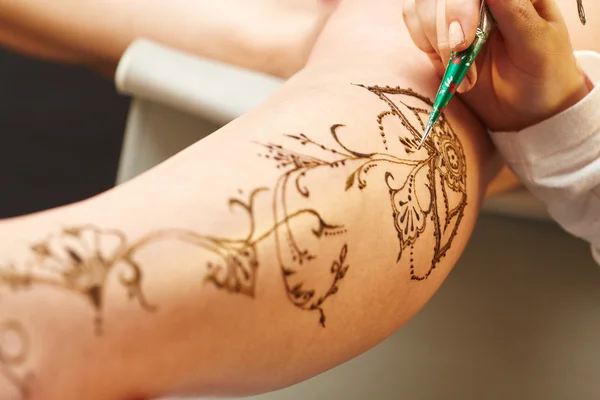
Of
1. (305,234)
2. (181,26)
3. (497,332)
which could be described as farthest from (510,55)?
(181,26)

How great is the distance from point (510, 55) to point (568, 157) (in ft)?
0.44

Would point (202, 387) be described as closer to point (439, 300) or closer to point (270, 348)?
point (270, 348)

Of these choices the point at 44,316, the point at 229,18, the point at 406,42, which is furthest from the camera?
the point at 229,18

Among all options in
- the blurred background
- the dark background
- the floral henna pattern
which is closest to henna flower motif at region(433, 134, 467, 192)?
the floral henna pattern

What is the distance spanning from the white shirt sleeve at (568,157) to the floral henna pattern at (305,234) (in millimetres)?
101

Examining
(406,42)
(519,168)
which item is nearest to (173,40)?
(406,42)

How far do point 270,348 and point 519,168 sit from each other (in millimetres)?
391

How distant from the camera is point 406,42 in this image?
66 cm

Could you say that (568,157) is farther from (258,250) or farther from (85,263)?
(85,263)

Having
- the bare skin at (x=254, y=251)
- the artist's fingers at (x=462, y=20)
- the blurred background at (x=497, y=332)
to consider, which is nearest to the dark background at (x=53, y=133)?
the blurred background at (x=497, y=332)

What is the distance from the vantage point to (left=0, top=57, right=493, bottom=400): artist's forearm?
38cm

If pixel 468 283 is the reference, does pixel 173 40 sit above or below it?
above

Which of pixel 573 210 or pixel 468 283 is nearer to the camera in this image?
pixel 573 210

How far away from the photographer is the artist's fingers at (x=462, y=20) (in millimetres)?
529
